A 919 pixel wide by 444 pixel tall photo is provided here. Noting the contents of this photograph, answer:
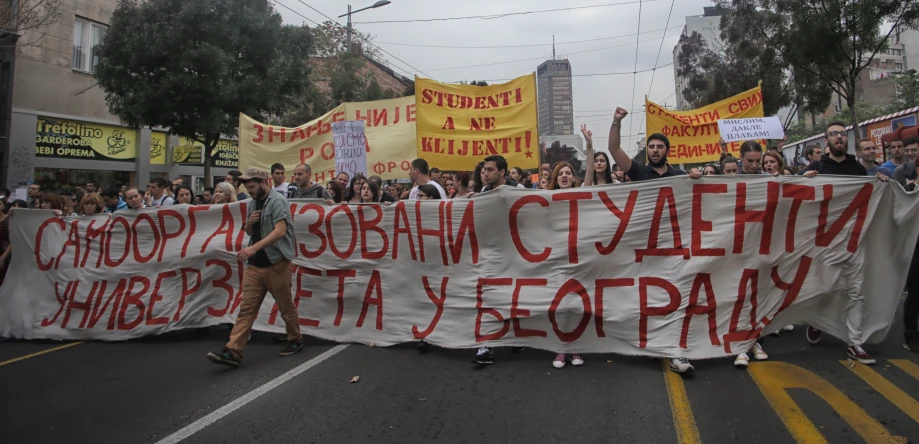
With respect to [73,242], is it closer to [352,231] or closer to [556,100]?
[352,231]

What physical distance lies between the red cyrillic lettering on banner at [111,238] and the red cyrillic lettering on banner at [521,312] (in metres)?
4.29

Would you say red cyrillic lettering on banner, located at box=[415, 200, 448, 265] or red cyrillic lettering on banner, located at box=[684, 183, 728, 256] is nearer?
red cyrillic lettering on banner, located at box=[684, 183, 728, 256]

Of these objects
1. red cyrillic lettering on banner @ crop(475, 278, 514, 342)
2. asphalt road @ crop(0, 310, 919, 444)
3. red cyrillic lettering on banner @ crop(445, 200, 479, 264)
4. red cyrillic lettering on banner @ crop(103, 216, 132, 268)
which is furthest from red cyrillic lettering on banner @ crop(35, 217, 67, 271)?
red cyrillic lettering on banner @ crop(475, 278, 514, 342)

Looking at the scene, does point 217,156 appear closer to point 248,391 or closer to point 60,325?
point 60,325

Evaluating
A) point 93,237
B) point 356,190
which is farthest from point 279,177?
point 93,237

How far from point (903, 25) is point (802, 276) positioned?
12544 mm

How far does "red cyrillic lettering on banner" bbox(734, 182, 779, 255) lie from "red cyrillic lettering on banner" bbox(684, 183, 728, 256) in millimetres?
157

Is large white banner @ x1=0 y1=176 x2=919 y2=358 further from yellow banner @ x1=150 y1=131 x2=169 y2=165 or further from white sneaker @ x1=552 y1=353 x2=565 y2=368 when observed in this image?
yellow banner @ x1=150 y1=131 x2=169 y2=165

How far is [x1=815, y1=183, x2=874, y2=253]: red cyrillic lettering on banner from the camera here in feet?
13.5

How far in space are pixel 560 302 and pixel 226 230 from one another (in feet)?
11.6

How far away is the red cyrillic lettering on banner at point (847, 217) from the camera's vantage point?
4.11 m

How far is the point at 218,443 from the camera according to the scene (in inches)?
122

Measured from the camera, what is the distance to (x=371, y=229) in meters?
5.16

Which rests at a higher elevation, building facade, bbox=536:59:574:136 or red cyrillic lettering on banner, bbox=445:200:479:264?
building facade, bbox=536:59:574:136
